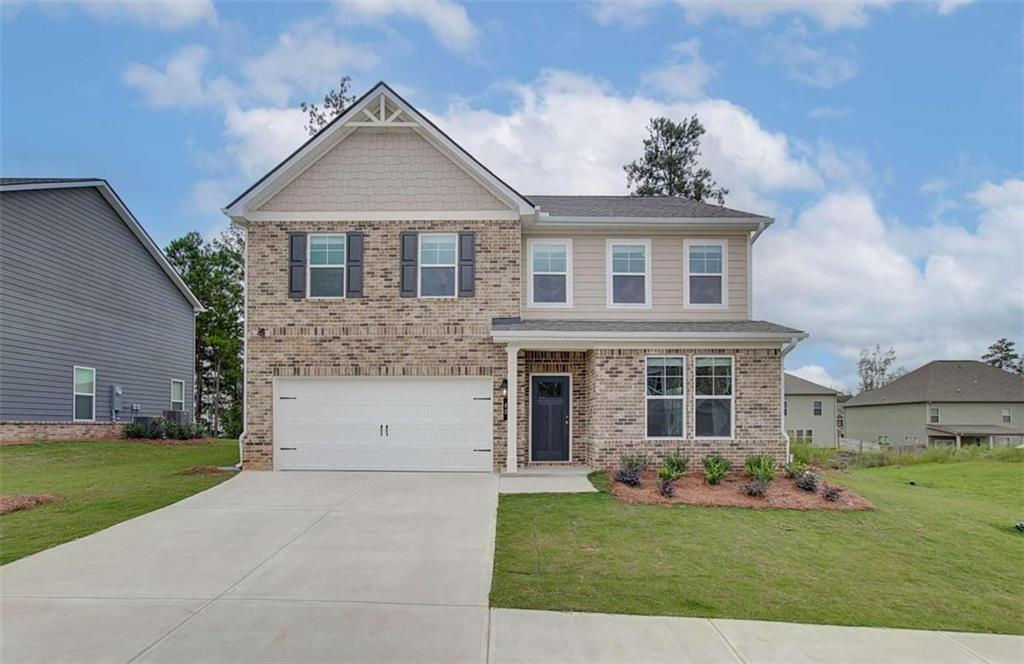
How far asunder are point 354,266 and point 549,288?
13.6ft

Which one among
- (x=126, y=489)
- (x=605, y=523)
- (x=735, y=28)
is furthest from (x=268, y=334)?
(x=735, y=28)

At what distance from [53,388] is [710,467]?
1710 centimetres

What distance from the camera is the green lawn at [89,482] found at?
29.2 feet

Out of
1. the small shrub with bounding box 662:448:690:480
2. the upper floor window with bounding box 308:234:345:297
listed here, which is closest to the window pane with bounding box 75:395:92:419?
the upper floor window with bounding box 308:234:345:297

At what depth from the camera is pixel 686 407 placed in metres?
13.7

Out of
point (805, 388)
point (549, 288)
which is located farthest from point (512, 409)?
point (805, 388)

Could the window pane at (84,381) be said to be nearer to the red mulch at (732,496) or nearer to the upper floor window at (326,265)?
the upper floor window at (326,265)

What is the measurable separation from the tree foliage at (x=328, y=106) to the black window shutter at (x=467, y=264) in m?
16.9

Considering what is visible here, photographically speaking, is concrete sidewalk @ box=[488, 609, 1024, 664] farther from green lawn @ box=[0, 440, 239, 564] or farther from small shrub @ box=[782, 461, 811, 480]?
small shrub @ box=[782, 461, 811, 480]

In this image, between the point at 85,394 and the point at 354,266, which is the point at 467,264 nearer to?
the point at 354,266

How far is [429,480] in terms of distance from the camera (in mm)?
12969

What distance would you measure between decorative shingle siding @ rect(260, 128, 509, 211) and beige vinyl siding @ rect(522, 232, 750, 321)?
1.88 m

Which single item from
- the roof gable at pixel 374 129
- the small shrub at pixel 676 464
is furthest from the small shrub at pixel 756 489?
the roof gable at pixel 374 129

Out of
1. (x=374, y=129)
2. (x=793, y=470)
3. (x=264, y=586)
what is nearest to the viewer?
(x=264, y=586)
